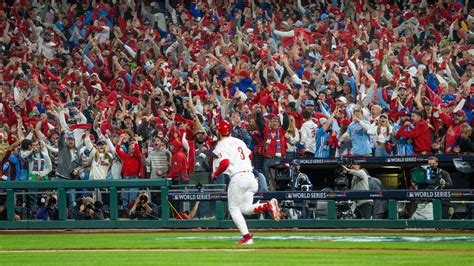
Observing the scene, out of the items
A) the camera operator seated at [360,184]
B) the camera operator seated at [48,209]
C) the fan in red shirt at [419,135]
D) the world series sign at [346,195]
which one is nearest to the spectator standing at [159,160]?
the world series sign at [346,195]

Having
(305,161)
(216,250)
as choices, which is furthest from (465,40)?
(216,250)

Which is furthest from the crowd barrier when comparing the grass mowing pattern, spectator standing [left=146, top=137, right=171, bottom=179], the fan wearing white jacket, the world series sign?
the grass mowing pattern

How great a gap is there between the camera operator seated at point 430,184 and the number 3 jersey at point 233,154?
13.2 ft

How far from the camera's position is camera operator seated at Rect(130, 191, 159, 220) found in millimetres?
21266

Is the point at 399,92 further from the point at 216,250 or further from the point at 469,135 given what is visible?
the point at 216,250

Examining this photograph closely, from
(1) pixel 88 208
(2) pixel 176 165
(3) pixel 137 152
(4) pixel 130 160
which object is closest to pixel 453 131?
(2) pixel 176 165

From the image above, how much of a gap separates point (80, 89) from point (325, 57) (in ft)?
18.9

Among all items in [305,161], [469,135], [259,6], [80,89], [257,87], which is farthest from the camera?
[259,6]

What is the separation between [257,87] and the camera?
2464cm

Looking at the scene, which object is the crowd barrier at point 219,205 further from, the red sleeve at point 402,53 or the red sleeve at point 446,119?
the red sleeve at point 402,53

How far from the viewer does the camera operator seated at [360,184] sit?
1978cm

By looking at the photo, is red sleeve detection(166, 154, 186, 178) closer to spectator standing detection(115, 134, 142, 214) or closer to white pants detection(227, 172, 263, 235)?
spectator standing detection(115, 134, 142, 214)

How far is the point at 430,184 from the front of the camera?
62.6 ft

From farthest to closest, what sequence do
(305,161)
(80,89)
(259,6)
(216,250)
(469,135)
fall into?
1. (259,6)
2. (80,89)
3. (305,161)
4. (469,135)
5. (216,250)
